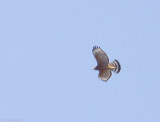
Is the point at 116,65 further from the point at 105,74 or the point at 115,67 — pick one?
the point at 105,74

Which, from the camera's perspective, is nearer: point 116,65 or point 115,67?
point 115,67

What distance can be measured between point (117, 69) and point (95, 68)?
0.95 m

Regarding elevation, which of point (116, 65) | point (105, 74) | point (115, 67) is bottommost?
point (105, 74)

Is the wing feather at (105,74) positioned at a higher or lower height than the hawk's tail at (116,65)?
lower

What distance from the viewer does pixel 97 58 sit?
11269cm

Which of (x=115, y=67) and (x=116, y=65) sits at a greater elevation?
(x=116, y=65)

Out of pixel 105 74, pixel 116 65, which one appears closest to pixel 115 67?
pixel 116 65

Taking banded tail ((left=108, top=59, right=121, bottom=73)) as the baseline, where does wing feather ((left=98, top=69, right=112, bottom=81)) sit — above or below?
below

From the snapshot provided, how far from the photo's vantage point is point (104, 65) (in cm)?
11294

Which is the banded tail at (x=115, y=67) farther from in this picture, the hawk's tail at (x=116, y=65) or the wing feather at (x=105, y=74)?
the wing feather at (x=105, y=74)

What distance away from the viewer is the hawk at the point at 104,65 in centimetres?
11262

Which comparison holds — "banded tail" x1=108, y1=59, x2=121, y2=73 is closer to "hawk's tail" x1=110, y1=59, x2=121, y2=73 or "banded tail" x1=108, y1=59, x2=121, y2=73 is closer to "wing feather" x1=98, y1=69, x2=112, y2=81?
"hawk's tail" x1=110, y1=59, x2=121, y2=73

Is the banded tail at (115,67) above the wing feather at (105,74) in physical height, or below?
above

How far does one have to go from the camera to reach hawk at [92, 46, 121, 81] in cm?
11262
